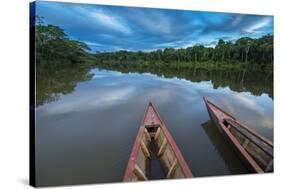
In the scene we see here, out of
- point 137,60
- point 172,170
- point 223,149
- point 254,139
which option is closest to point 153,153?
point 172,170

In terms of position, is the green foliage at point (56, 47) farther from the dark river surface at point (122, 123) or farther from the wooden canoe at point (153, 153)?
the wooden canoe at point (153, 153)

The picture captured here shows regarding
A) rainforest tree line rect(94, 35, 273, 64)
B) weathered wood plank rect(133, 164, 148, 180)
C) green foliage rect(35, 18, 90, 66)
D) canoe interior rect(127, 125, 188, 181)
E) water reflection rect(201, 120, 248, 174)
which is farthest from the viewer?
water reflection rect(201, 120, 248, 174)

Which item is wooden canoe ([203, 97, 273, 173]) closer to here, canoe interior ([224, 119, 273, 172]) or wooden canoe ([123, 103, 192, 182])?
canoe interior ([224, 119, 273, 172])

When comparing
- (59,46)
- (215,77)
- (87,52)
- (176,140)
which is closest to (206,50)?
(215,77)

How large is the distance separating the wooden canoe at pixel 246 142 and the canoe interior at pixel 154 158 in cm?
61

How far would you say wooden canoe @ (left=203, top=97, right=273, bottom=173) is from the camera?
13.5ft

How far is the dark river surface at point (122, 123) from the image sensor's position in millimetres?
3482

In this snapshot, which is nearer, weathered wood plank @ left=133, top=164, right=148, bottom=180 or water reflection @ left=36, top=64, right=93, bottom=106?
water reflection @ left=36, top=64, right=93, bottom=106

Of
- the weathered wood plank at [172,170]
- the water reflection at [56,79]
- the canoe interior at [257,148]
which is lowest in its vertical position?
the weathered wood plank at [172,170]

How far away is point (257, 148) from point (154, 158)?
107cm

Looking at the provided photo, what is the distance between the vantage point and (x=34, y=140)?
3375 millimetres

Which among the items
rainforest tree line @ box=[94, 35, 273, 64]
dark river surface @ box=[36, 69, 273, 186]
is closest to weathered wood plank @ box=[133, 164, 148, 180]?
dark river surface @ box=[36, 69, 273, 186]

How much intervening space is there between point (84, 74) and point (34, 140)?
765 millimetres

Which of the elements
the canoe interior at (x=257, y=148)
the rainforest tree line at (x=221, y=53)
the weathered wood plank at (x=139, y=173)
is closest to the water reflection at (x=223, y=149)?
the canoe interior at (x=257, y=148)
